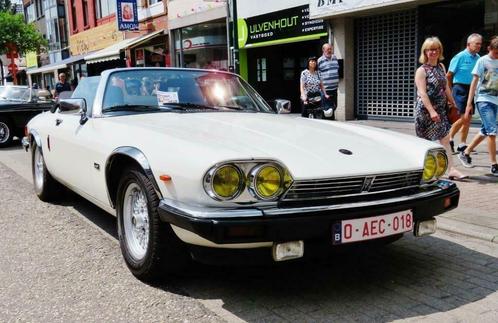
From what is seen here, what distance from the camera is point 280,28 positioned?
14.7 m

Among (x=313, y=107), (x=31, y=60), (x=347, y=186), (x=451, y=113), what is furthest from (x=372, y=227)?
(x=31, y=60)

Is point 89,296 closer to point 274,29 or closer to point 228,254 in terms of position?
point 228,254

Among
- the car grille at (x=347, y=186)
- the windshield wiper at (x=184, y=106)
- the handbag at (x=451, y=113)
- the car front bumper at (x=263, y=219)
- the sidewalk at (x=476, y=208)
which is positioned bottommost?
the sidewalk at (x=476, y=208)

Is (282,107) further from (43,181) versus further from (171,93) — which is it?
(43,181)

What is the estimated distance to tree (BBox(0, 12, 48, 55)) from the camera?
31859 mm

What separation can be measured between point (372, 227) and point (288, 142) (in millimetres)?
721

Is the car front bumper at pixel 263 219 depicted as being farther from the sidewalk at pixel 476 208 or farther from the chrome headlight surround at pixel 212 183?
the sidewalk at pixel 476 208

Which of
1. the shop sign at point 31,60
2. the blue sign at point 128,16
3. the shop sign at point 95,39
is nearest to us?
the blue sign at point 128,16

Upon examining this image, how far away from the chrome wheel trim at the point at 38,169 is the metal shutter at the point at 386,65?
8476 mm

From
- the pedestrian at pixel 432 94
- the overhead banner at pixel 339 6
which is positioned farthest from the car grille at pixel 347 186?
the overhead banner at pixel 339 6

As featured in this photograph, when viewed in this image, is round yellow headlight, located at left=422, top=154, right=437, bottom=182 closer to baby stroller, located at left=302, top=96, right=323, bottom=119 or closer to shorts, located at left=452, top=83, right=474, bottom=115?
shorts, located at left=452, top=83, right=474, bottom=115

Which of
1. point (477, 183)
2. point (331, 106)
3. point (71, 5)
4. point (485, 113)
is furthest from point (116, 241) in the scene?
point (71, 5)

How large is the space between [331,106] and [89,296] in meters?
Answer: 6.84

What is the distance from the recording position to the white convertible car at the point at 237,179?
275 centimetres
